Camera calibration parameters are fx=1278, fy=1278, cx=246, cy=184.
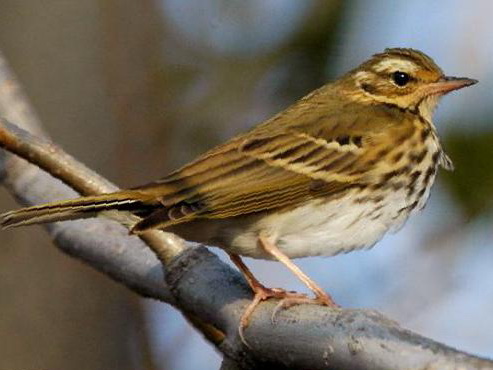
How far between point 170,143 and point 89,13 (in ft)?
2.70

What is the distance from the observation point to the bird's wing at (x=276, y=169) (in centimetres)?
446

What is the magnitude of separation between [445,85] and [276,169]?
3.01ft

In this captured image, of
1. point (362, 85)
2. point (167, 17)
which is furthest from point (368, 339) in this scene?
point (167, 17)

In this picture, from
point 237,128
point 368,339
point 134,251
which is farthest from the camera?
point 237,128

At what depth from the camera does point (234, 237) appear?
4.55 m

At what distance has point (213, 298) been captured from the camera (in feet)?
13.6

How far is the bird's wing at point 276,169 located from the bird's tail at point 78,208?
66mm

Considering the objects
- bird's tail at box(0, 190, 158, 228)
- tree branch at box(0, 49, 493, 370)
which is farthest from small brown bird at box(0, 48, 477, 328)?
tree branch at box(0, 49, 493, 370)

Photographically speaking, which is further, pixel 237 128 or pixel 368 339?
pixel 237 128

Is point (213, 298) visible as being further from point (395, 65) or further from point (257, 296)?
point (395, 65)

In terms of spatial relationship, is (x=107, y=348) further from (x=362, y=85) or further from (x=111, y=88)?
(x=362, y=85)

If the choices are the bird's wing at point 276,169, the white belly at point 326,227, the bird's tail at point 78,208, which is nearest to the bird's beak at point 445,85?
the bird's wing at point 276,169

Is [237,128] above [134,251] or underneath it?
above

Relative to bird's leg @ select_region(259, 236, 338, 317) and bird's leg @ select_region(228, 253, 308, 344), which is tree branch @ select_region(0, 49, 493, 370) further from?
bird's leg @ select_region(259, 236, 338, 317)
